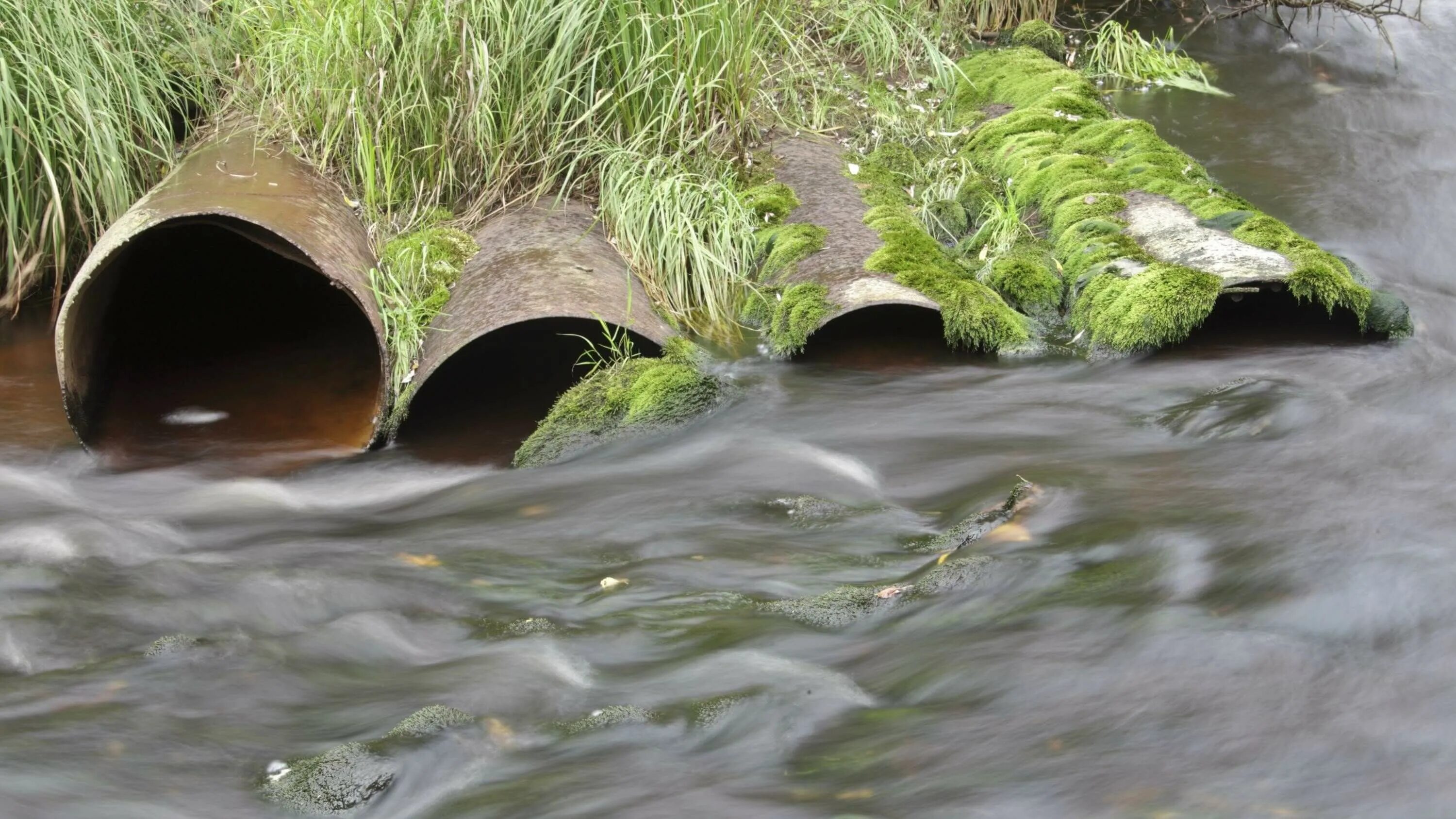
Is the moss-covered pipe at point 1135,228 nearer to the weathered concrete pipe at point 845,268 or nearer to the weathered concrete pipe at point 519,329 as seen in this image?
the weathered concrete pipe at point 845,268

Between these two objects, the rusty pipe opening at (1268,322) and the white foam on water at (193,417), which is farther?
the white foam on water at (193,417)

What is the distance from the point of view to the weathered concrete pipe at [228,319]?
205 inches

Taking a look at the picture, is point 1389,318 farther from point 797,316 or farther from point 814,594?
point 814,594

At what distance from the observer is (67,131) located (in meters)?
6.21

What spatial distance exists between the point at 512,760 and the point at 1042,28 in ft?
24.0

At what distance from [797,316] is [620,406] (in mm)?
→ 882

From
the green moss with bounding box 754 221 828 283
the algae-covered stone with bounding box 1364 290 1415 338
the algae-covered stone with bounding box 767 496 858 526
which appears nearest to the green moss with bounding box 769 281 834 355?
the green moss with bounding box 754 221 828 283

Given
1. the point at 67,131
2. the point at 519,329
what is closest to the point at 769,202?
the point at 519,329

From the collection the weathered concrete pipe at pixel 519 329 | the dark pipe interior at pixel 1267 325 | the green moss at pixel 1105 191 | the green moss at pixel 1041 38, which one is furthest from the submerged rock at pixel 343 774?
the green moss at pixel 1041 38

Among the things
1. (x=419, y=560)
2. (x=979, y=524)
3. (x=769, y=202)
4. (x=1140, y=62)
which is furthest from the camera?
(x=1140, y=62)

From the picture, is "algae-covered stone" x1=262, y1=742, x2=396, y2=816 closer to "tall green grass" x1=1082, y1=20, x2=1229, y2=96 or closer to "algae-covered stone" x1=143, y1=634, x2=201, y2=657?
"algae-covered stone" x1=143, y1=634, x2=201, y2=657

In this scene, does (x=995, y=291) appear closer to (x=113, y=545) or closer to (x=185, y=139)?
(x=113, y=545)

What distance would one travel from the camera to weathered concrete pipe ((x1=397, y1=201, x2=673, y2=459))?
5.13 metres

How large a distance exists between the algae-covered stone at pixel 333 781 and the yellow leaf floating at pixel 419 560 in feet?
3.78
